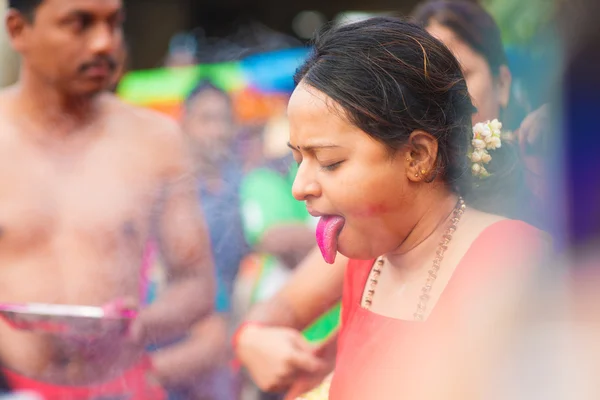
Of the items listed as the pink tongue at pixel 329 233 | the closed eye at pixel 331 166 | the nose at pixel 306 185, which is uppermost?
the closed eye at pixel 331 166

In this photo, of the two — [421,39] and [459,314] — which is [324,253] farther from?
[421,39]

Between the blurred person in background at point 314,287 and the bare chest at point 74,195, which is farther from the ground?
the blurred person in background at point 314,287

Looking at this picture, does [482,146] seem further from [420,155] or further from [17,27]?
[17,27]

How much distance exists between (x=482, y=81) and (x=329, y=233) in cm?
93

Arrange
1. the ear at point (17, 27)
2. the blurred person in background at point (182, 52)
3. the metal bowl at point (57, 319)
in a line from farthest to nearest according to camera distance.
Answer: the blurred person in background at point (182, 52), the ear at point (17, 27), the metal bowl at point (57, 319)

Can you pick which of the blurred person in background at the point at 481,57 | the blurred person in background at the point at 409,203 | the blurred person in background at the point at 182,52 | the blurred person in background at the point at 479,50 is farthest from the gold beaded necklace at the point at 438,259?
the blurred person in background at the point at 182,52

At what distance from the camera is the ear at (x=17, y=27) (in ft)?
8.30

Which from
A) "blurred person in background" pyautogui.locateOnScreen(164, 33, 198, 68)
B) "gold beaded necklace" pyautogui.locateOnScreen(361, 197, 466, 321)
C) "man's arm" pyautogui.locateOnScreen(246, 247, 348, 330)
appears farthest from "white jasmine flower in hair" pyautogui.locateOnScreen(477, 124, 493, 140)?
"blurred person in background" pyautogui.locateOnScreen(164, 33, 198, 68)

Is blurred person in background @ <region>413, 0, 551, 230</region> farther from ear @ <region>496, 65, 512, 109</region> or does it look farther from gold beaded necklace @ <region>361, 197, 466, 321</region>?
gold beaded necklace @ <region>361, 197, 466, 321</region>

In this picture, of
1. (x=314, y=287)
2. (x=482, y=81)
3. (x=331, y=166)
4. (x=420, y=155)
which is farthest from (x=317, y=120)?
(x=482, y=81)

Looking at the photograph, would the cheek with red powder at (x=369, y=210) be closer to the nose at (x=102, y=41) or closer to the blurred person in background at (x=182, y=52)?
the nose at (x=102, y=41)

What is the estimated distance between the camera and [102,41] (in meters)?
2.48

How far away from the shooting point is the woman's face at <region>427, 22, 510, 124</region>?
195 cm

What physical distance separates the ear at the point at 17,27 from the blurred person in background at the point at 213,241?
79 centimetres
